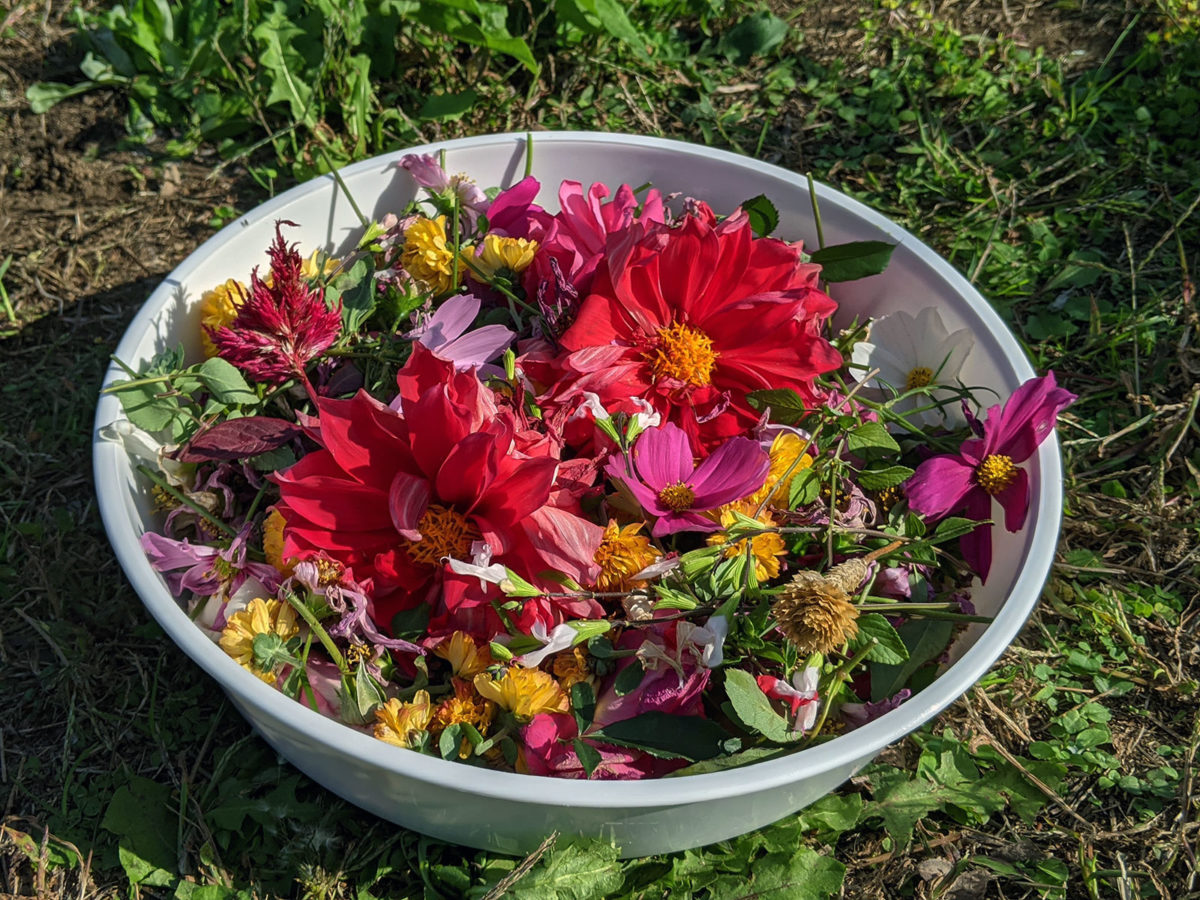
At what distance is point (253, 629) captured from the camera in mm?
946

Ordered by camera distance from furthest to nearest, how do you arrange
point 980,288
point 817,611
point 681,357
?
point 980,288 < point 681,357 < point 817,611

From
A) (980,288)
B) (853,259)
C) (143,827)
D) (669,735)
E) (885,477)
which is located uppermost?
(853,259)

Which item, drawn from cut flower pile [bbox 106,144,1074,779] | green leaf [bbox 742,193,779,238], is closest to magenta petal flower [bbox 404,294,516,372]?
cut flower pile [bbox 106,144,1074,779]

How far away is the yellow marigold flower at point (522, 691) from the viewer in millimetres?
911

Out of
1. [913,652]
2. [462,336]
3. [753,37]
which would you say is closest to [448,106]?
[753,37]

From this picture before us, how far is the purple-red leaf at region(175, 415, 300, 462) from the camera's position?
3.37 feet

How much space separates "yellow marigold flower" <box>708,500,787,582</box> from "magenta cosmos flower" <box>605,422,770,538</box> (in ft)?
0.05

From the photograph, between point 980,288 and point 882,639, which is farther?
point 980,288

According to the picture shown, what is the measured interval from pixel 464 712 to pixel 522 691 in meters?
0.07

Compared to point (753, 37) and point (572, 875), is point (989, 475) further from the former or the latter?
point (753, 37)

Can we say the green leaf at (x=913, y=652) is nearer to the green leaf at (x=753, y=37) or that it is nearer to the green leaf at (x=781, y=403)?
the green leaf at (x=781, y=403)

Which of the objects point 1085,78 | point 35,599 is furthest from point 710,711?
point 1085,78

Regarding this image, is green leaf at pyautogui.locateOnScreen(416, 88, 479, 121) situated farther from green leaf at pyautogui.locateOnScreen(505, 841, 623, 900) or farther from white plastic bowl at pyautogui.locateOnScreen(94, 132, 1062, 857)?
green leaf at pyautogui.locateOnScreen(505, 841, 623, 900)

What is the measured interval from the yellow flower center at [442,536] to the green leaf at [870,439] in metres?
0.38
